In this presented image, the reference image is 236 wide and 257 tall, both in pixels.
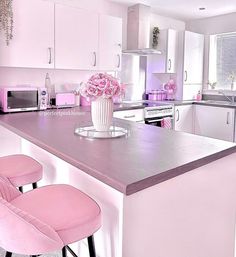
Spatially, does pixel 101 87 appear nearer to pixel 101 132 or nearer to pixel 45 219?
pixel 101 132

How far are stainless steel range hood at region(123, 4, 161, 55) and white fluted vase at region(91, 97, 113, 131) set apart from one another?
2.36m

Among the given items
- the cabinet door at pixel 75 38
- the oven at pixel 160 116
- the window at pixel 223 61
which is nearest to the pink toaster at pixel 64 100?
the cabinet door at pixel 75 38

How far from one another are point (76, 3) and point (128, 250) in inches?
125

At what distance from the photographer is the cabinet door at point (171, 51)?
433 cm

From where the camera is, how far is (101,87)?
68.9 inches

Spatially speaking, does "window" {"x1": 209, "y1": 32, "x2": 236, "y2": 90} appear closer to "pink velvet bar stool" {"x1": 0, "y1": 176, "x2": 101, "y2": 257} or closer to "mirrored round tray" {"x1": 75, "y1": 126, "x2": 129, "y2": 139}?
"mirrored round tray" {"x1": 75, "y1": 126, "x2": 129, "y2": 139}

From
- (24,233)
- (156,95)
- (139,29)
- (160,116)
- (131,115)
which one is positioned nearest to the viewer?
Result: (24,233)

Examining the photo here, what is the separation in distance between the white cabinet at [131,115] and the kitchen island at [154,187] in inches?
58.0

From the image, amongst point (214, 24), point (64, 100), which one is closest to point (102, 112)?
point (64, 100)

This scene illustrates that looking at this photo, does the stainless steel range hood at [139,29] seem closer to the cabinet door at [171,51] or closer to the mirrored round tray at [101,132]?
the cabinet door at [171,51]

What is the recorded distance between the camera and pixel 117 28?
11.9 ft

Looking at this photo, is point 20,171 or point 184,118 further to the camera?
point 184,118

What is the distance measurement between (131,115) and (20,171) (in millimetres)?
1950

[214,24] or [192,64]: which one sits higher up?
[214,24]
